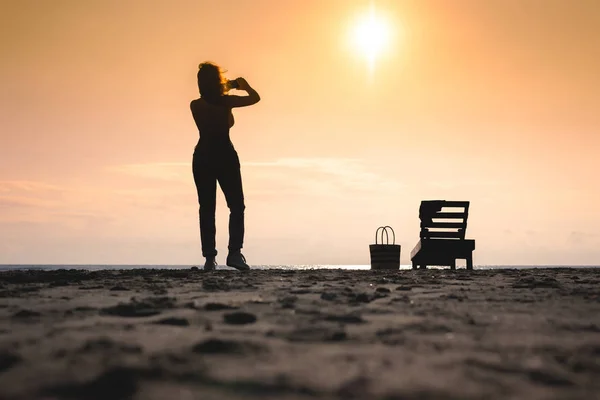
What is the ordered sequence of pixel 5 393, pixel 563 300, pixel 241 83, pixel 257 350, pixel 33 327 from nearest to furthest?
pixel 5 393
pixel 257 350
pixel 33 327
pixel 563 300
pixel 241 83

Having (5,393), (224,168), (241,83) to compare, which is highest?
(241,83)

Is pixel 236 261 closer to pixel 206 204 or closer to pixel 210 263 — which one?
pixel 210 263

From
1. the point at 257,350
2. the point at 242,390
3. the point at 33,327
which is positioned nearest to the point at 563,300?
the point at 257,350

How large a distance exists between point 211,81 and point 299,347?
23.2 feet

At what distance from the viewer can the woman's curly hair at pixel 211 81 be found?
9188 millimetres

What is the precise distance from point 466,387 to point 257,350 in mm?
906

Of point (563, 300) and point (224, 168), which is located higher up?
point (224, 168)

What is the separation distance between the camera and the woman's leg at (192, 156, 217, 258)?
946 cm

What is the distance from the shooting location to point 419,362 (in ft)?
7.83

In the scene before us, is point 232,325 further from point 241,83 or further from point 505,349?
point 241,83

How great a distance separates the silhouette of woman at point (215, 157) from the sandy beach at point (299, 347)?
4701 mm

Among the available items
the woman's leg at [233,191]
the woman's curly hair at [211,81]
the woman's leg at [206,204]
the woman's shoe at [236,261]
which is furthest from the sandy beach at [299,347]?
the woman's curly hair at [211,81]

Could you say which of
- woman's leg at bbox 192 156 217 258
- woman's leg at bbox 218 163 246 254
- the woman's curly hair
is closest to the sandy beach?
woman's leg at bbox 218 163 246 254

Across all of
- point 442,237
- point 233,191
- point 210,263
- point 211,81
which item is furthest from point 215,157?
point 442,237
